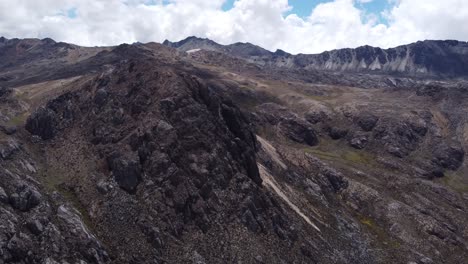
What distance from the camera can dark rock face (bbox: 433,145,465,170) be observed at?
16562 cm

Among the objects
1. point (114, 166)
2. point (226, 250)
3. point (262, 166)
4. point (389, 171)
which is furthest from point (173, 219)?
point (389, 171)

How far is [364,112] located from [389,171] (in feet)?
171

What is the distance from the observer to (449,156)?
169 metres

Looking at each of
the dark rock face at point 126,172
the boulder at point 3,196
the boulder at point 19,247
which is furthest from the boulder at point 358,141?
the boulder at point 19,247

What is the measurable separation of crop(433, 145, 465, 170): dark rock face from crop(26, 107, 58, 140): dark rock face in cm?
13018

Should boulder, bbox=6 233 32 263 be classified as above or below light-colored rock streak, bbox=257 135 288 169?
above

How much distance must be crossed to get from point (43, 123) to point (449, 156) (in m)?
139

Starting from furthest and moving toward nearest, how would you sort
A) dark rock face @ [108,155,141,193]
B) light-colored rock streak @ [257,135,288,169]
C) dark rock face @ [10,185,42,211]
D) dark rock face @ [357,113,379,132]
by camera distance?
1. dark rock face @ [357,113,379,132]
2. light-colored rock streak @ [257,135,288,169]
3. dark rock face @ [108,155,141,193]
4. dark rock face @ [10,185,42,211]

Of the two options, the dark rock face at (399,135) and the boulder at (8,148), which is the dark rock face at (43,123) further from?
the dark rock face at (399,135)

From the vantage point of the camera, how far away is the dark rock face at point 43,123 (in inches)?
3541

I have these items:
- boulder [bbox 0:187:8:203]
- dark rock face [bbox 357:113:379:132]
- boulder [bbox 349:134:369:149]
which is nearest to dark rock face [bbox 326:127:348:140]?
boulder [bbox 349:134:369:149]

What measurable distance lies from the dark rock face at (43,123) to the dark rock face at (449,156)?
13018cm

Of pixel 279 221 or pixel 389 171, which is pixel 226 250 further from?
pixel 389 171

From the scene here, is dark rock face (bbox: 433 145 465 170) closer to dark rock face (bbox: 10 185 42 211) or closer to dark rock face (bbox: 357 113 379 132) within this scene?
dark rock face (bbox: 357 113 379 132)
